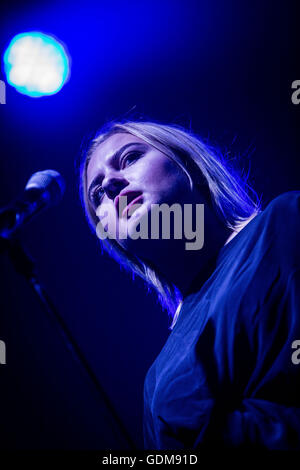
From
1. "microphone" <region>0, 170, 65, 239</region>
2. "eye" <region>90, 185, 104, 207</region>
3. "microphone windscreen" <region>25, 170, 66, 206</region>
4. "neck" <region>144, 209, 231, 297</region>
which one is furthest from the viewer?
"eye" <region>90, 185, 104, 207</region>

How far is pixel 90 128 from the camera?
5.16 feet

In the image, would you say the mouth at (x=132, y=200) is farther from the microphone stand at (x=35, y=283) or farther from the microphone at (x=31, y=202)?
the microphone stand at (x=35, y=283)

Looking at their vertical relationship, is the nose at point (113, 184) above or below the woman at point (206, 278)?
above

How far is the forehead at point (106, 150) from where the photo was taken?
1518mm

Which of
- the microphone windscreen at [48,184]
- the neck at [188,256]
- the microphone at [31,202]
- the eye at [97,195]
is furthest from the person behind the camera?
the eye at [97,195]

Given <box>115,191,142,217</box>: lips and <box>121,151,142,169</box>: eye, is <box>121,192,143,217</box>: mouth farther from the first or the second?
<box>121,151,142,169</box>: eye

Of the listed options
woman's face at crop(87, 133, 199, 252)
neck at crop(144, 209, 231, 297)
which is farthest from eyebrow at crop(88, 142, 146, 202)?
neck at crop(144, 209, 231, 297)

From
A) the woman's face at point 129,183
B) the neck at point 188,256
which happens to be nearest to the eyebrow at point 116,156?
the woman's face at point 129,183

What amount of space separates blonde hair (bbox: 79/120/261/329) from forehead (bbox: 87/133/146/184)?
0.02m

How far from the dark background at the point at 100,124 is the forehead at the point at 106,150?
0.08m

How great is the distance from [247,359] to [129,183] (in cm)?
69

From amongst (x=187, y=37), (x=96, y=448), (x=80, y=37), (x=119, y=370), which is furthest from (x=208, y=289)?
(x=80, y=37)

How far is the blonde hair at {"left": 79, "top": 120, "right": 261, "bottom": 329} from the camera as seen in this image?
4.70ft

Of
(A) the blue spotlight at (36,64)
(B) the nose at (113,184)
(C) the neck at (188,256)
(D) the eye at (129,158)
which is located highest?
(A) the blue spotlight at (36,64)
